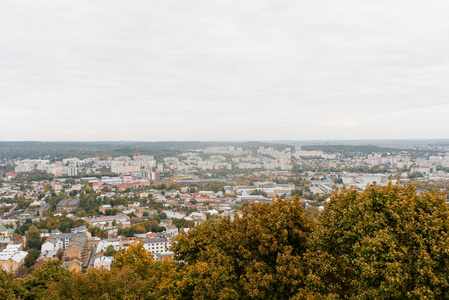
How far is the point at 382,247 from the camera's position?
393 centimetres

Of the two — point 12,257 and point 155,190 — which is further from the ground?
point 12,257

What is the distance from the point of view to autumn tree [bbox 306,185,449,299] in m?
3.63

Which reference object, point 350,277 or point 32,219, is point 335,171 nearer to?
point 32,219

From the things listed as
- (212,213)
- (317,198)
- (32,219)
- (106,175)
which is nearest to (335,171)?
(317,198)

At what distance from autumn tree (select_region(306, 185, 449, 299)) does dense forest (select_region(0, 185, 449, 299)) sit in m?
0.01

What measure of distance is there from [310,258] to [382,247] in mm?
1116

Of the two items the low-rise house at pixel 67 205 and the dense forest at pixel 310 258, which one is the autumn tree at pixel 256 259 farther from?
the low-rise house at pixel 67 205

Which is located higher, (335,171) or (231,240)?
(231,240)

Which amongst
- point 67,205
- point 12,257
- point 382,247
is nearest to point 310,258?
point 382,247

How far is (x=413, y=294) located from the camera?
3.56 meters

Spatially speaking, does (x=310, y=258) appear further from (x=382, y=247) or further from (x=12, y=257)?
(x=12, y=257)

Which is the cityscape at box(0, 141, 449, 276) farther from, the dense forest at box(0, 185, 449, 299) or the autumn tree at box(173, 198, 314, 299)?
the autumn tree at box(173, 198, 314, 299)

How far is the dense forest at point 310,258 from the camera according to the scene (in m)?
3.75

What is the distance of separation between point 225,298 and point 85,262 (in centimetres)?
1471
